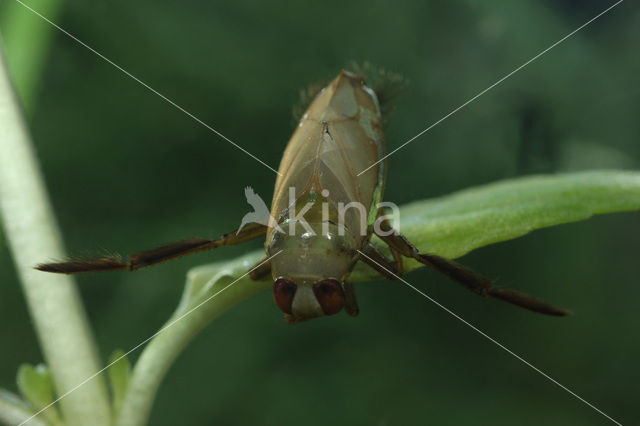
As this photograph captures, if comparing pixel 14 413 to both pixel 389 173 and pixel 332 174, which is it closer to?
pixel 332 174

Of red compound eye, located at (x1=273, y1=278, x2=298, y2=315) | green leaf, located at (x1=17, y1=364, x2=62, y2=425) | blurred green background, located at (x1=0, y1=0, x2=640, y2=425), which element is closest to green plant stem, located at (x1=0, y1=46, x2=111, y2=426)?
green leaf, located at (x1=17, y1=364, x2=62, y2=425)

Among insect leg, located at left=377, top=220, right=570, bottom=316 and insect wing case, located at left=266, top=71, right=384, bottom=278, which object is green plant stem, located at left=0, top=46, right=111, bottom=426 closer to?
insect wing case, located at left=266, top=71, right=384, bottom=278

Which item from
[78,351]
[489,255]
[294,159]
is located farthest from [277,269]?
[489,255]

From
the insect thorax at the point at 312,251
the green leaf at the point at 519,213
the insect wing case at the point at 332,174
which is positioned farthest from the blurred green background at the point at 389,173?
the insect thorax at the point at 312,251

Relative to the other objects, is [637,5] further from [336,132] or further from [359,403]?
[359,403]

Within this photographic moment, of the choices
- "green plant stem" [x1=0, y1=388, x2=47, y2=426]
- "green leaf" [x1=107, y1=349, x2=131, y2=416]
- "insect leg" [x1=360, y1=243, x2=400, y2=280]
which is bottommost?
"green plant stem" [x1=0, y1=388, x2=47, y2=426]

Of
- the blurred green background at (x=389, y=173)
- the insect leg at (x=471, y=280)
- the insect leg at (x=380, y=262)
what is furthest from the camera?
the blurred green background at (x=389, y=173)

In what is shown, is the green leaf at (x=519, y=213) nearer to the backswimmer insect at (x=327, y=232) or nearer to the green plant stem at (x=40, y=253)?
the backswimmer insect at (x=327, y=232)
